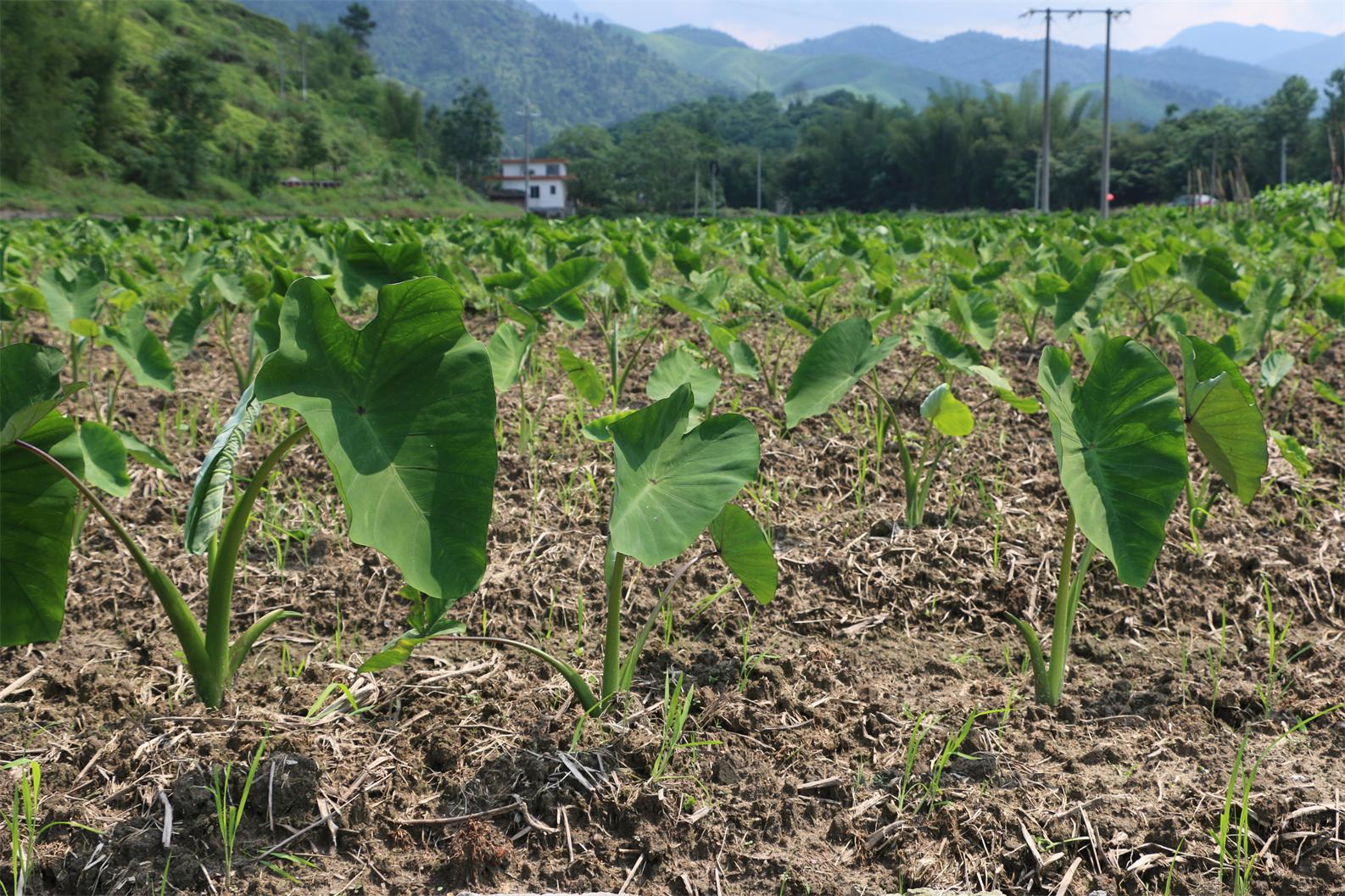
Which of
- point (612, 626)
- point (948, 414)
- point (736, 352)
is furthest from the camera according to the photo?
point (736, 352)

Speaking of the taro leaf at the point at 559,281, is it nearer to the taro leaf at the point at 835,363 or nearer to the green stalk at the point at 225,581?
the taro leaf at the point at 835,363

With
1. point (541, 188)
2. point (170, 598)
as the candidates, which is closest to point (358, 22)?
point (541, 188)

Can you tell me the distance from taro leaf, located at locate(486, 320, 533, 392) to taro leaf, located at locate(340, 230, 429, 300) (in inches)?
9.8

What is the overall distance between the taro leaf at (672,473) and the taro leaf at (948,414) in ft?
2.07

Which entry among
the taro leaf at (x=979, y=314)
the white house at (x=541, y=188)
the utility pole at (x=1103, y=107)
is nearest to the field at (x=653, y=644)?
the taro leaf at (x=979, y=314)

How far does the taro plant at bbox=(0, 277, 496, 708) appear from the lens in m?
1.10

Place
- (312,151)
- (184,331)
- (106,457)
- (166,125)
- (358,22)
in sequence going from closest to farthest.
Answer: (106,457) → (184,331) → (166,125) → (312,151) → (358,22)

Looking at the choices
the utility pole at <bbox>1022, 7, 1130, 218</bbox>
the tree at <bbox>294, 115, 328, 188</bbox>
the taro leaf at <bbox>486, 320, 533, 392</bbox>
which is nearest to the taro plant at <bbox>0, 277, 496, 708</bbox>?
the taro leaf at <bbox>486, 320, 533, 392</bbox>

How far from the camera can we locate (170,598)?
4.49 feet

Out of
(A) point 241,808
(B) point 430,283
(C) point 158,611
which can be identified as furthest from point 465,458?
(C) point 158,611

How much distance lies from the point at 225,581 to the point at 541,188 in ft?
203

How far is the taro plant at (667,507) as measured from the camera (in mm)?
1179

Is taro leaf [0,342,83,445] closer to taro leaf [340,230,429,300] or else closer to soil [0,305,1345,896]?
soil [0,305,1345,896]

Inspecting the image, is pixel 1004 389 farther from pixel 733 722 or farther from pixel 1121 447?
pixel 733 722
